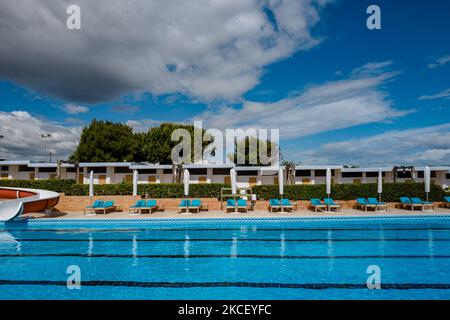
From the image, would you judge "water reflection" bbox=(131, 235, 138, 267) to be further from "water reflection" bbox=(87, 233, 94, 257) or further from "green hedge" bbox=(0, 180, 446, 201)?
"green hedge" bbox=(0, 180, 446, 201)

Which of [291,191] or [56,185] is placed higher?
[56,185]

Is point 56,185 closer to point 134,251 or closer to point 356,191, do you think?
point 134,251

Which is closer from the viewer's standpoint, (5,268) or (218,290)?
(218,290)

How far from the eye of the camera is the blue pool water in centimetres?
604

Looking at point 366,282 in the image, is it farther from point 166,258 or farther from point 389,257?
point 166,258

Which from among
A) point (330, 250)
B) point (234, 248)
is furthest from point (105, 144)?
point (330, 250)

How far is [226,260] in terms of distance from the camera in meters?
8.25

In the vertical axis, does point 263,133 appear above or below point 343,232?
above

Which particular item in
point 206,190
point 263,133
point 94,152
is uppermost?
point 263,133

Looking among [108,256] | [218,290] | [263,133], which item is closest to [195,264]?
[218,290]

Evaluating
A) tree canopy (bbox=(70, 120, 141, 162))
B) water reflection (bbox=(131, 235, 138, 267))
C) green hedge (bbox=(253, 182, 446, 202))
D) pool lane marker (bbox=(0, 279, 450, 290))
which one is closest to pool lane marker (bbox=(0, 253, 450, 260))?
water reflection (bbox=(131, 235, 138, 267))

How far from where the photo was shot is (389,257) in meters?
8.41

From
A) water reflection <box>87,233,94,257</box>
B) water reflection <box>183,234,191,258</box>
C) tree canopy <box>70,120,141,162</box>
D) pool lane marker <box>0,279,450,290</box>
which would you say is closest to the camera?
pool lane marker <box>0,279,450,290</box>
